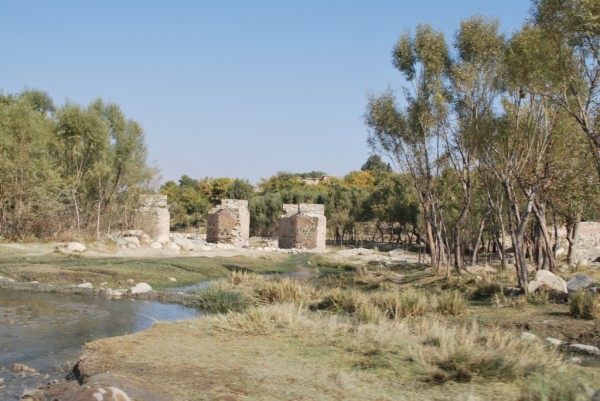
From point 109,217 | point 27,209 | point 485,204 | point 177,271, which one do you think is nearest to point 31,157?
point 27,209

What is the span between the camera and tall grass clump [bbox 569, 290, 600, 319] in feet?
38.0

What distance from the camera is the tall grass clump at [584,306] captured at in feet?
38.0

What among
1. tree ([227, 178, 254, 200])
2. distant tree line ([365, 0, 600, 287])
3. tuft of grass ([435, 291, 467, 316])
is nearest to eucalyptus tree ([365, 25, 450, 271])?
distant tree line ([365, 0, 600, 287])

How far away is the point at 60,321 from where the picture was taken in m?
12.2

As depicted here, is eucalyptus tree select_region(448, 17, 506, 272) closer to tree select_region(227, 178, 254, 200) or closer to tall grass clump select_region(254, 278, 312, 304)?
tall grass clump select_region(254, 278, 312, 304)

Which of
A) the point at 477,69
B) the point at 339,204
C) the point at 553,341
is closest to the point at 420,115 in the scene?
the point at 477,69

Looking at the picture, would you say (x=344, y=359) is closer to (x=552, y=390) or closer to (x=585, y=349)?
(x=552, y=390)

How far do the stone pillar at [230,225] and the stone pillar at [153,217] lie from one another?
22.1 ft

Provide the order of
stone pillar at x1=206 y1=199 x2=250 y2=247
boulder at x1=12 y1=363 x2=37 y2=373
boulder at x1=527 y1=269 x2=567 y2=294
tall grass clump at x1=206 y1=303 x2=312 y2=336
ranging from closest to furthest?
boulder at x1=12 y1=363 x2=37 y2=373
tall grass clump at x1=206 y1=303 x2=312 y2=336
boulder at x1=527 y1=269 x2=567 y2=294
stone pillar at x1=206 y1=199 x2=250 y2=247

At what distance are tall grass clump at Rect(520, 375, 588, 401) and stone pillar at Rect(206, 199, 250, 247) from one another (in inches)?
1649

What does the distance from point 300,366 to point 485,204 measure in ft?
69.1

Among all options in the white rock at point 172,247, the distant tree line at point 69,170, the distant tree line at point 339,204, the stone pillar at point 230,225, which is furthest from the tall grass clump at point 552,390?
the stone pillar at point 230,225

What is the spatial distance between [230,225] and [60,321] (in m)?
35.0

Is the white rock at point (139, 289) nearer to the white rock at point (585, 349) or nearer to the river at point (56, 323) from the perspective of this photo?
the river at point (56, 323)
